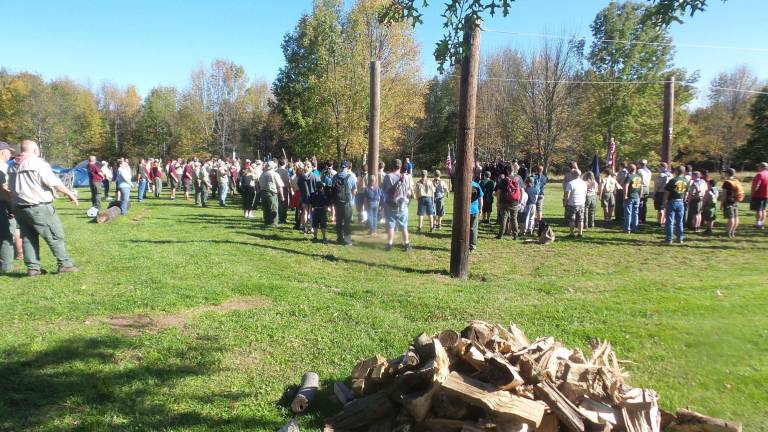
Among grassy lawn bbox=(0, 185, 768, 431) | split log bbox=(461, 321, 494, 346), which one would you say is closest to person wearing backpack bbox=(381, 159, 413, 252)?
grassy lawn bbox=(0, 185, 768, 431)

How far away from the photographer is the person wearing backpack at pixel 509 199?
13.5 m

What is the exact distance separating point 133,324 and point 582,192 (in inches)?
462

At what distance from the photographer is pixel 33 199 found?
24.6 ft

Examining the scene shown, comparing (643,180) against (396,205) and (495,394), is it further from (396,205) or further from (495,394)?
(495,394)

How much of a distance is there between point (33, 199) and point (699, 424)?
8887 mm

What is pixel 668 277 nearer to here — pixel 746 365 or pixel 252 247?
pixel 746 365

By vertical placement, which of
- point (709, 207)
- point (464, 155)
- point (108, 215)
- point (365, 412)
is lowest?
point (365, 412)

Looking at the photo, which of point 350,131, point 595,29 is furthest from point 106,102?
point 595,29

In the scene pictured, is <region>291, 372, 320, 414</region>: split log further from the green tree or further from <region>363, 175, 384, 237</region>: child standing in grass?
the green tree

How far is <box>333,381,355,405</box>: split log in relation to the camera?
4230 millimetres

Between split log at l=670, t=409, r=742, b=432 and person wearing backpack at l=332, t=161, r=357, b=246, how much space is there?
9072 mm

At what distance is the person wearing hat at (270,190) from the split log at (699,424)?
1260 cm

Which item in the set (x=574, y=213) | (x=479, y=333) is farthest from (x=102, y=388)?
(x=574, y=213)

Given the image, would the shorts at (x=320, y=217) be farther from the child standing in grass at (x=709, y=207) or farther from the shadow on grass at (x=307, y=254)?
the child standing in grass at (x=709, y=207)
